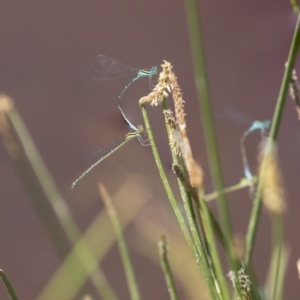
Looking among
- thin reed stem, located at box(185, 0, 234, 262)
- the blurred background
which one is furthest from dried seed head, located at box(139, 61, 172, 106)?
the blurred background

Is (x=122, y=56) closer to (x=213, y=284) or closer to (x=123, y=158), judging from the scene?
(x=123, y=158)

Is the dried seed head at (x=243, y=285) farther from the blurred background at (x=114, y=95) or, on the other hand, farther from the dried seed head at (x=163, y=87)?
the blurred background at (x=114, y=95)

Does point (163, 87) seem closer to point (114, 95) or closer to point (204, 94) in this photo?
point (204, 94)

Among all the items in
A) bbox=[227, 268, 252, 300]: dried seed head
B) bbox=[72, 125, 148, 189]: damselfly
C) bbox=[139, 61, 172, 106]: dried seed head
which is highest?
bbox=[139, 61, 172, 106]: dried seed head

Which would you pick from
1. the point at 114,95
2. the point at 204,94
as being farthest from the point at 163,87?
the point at 114,95

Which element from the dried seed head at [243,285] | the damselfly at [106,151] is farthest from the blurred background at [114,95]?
the dried seed head at [243,285]

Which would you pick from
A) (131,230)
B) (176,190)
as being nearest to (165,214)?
(176,190)

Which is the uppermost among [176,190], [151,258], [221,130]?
[221,130]

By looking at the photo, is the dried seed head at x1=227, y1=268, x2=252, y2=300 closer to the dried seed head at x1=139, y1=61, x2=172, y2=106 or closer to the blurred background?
the dried seed head at x1=139, y1=61, x2=172, y2=106
